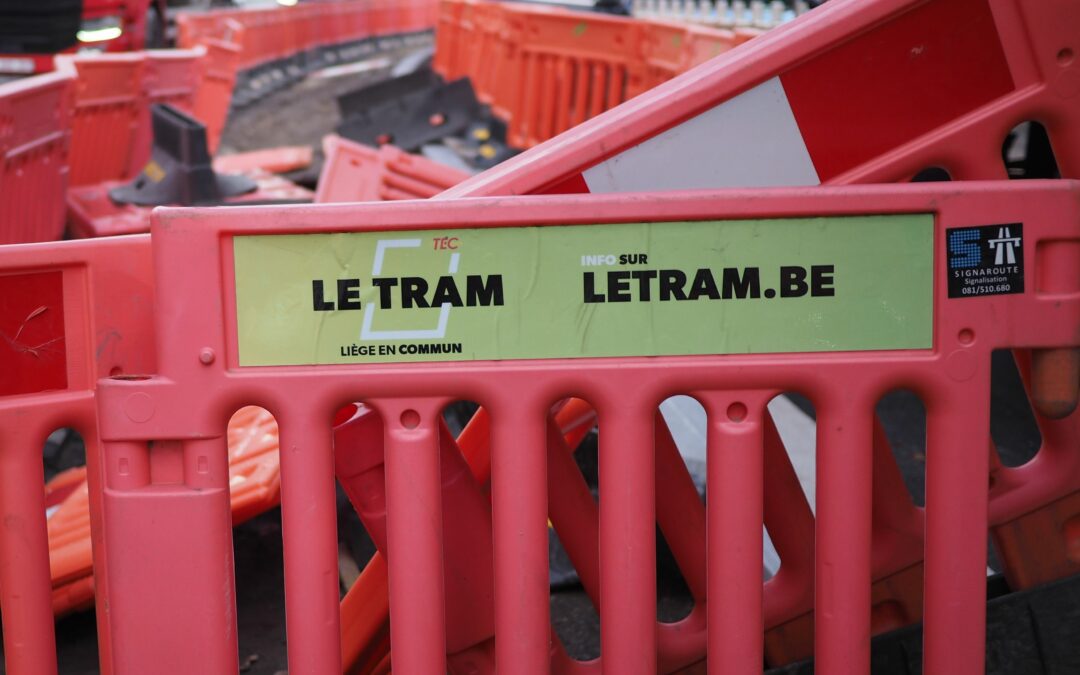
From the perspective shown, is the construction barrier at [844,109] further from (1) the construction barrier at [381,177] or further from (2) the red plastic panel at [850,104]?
→ (1) the construction barrier at [381,177]

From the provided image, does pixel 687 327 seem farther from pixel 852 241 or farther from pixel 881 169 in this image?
pixel 881 169

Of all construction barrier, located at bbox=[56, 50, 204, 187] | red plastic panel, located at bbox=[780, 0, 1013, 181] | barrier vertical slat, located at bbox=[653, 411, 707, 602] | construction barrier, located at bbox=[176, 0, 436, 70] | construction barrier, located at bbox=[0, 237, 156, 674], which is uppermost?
construction barrier, located at bbox=[176, 0, 436, 70]

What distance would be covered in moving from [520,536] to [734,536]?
0.37 m

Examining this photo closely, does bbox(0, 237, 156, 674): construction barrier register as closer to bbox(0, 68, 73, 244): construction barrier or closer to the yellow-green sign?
the yellow-green sign

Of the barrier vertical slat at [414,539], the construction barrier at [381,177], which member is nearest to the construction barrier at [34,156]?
the construction barrier at [381,177]

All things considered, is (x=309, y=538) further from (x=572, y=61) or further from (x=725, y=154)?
(x=572, y=61)

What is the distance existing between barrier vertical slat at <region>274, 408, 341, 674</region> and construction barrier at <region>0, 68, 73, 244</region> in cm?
446

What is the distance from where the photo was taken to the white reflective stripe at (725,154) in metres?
2.51

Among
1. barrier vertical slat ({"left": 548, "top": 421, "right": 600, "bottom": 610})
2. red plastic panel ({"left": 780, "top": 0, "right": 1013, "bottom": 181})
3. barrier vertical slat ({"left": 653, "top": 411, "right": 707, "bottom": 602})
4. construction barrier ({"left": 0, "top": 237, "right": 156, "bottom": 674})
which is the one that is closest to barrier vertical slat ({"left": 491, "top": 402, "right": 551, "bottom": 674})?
barrier vertical slat ({"left": 548, "top": 421, "right": 600, "bottom": 610})

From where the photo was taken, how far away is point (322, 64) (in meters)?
26.9

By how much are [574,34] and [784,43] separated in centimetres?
910

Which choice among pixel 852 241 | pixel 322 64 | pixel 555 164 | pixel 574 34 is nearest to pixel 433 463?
pixel 555 164

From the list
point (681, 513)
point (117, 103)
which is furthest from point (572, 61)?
point (681, 513)

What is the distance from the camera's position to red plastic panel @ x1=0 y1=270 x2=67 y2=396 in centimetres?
234
